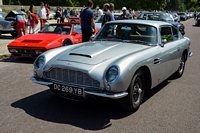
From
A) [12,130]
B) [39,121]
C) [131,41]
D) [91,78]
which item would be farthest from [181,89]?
[12,130]

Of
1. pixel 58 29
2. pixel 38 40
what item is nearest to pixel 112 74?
pixel 38 40

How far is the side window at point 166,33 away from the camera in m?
5.48

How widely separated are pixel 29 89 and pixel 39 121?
5.66ft

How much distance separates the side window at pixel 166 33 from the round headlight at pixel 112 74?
75.8 inches

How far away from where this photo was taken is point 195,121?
4.05m

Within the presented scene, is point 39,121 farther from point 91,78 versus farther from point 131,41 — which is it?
point 131,41

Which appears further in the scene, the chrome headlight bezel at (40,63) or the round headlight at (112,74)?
the chrome headlight bezel at (40,63)

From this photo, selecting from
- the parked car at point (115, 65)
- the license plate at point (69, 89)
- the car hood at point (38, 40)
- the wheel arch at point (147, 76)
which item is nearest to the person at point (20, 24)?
the car hood at point (38, 40)

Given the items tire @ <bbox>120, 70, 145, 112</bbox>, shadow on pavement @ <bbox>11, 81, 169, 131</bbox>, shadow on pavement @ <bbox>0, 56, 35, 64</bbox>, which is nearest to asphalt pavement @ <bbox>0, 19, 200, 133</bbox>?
shadow on pavement @ <bbox>11, 81, 169, 131</bbox>

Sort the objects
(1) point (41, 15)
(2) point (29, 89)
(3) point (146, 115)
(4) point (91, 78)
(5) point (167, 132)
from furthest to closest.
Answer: (1) point (41, 15), (2) point (29, 89), (3) point (146, 115), (4) point (91, 78), (5) point (167, 132)

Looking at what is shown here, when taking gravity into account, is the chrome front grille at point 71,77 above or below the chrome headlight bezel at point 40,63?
below

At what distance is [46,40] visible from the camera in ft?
27.2

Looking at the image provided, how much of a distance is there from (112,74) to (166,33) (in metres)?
2.42

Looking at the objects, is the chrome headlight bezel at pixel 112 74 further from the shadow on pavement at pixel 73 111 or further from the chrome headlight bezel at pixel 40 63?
the chrome headlight bezel at pixel 40 63
